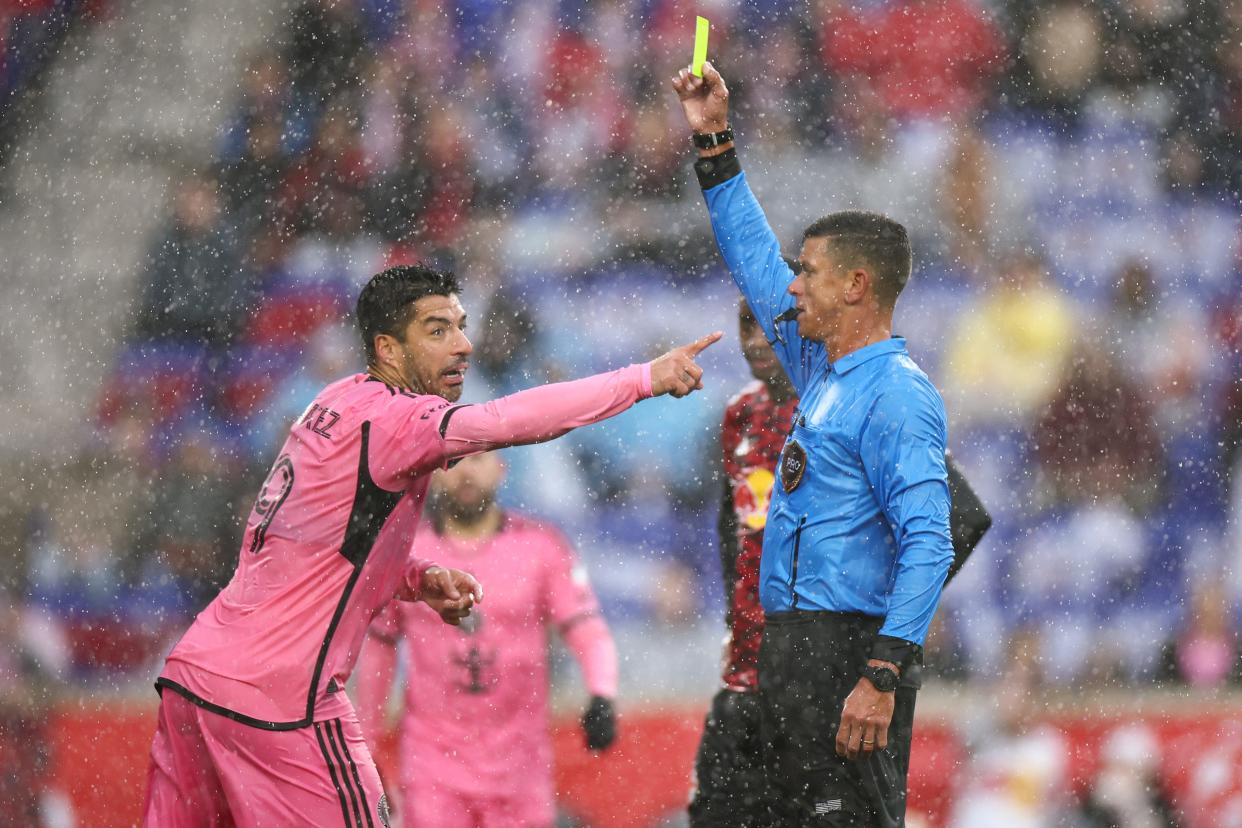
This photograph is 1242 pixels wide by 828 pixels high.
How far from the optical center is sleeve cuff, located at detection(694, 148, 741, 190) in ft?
10.8

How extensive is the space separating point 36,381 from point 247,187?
5.33ft

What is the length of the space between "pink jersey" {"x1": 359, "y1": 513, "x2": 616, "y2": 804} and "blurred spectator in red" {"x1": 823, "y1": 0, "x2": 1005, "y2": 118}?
495 centimetres

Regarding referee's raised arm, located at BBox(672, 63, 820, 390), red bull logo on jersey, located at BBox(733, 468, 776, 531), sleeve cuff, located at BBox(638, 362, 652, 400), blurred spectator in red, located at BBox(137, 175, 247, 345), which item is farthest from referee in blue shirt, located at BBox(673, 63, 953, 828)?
blurred spectator in red, located at BBox(137, 175, 247, 345)

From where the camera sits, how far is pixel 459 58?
880 centimetres

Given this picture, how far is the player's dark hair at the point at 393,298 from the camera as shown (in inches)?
121

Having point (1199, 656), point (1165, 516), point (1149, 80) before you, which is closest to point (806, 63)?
point (1149, 80)

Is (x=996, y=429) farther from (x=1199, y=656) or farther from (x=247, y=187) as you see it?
(x=247, y=187)

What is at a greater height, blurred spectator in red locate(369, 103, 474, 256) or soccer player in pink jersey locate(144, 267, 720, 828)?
blurred spectator in red locate(369, 103, 474, 256)

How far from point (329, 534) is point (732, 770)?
1.47 m

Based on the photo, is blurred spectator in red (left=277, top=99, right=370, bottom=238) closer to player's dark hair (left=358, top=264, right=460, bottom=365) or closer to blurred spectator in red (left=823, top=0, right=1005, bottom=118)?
blurred spectator in red (left=823, top=0, right=1005, bottom=118)

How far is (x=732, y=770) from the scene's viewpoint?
151 inches

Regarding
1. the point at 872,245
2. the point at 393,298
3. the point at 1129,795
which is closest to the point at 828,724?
the point at 872,245

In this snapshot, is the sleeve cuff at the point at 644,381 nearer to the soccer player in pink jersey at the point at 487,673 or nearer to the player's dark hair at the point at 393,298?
the player's dark hair at the point at 393,298

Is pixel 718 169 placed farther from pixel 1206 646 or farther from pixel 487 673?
pixel 1206 646
